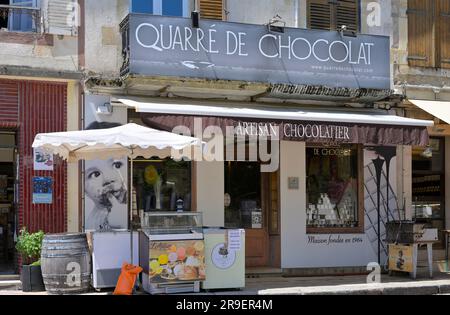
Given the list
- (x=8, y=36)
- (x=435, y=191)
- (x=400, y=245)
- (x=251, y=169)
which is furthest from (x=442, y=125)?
(x=8, y=36)

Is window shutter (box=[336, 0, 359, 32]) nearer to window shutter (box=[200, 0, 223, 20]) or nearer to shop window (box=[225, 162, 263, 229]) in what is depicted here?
window shutter (box=[200, 0, 223, 20])

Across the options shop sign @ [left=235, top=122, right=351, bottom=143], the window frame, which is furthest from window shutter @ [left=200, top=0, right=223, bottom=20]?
the window frame

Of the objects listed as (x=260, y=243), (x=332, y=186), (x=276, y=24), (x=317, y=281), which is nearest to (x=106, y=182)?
(x=260, y=243)

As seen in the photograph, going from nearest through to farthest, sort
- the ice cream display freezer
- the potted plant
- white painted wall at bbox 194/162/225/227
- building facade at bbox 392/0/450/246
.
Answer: the ice cream display freezer < the potted plant < white painted wall at bbox 194/162/225/227 < building facade at bbox 392/0/450/246

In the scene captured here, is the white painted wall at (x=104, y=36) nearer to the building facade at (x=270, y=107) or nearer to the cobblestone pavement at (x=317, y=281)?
the building facade at (x=270, y=107)

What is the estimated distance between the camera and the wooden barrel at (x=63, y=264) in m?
10.6

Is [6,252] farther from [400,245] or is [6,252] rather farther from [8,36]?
[400,245]

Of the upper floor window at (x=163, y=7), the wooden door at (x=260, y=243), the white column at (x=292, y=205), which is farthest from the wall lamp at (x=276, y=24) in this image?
the wooden door at (x=260, y=243)

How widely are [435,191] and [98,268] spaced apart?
800cm

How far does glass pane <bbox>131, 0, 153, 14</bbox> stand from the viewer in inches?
512

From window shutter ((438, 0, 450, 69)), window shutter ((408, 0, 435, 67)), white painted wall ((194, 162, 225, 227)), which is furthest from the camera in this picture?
window shutter ((438, 0, 450, 69))

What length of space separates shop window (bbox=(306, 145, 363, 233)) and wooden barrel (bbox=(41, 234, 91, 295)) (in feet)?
16.5

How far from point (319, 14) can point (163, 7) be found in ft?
10.6

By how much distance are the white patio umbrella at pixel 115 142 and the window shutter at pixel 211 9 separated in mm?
3387
